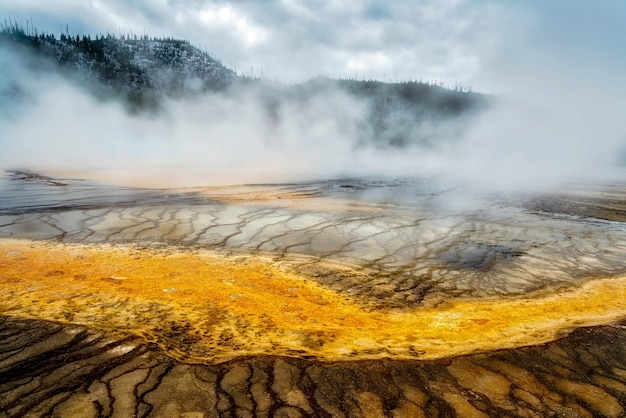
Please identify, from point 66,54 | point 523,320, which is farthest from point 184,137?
point 66,54

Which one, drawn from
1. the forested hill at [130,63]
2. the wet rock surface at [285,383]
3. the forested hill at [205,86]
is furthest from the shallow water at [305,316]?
the forested hill at [130,63]

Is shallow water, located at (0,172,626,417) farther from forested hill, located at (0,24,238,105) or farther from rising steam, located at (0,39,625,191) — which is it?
forested hill, located at (0,24,238,105)

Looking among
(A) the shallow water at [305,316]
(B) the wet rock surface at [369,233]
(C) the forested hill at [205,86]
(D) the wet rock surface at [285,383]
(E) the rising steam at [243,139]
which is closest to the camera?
(D) the wet rock surface at [285,383]

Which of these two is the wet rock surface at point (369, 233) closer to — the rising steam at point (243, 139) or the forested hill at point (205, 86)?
the rising steam at point (243, 139)

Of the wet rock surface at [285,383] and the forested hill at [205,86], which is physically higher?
the forested hill at [205,86]

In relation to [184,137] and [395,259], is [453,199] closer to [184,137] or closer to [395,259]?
[395,259]
